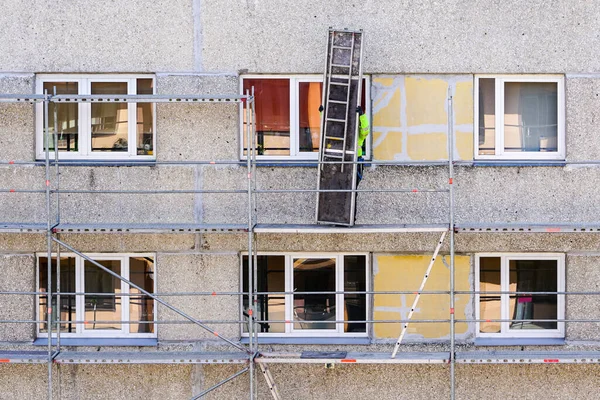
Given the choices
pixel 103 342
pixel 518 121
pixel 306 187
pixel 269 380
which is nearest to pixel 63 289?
pixel 103 342

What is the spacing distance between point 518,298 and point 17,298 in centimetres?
585

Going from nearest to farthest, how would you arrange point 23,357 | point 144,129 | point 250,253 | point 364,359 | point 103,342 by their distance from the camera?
point 250,253 < point 364,359 < point 23,357 < point 103,342 < point 144,129

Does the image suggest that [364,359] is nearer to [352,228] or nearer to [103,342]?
[352,228]

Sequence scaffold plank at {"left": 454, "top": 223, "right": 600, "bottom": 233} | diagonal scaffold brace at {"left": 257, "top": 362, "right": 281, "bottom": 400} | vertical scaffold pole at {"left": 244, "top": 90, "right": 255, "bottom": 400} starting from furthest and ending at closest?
1. diagonal scaffold brace at {"left": 257, "top": 362, "right": 281, "bottom": 400}
2. vertical scaffold pole at {"left": 244, "top": 90, "right": 255, "bottom": 400}
3. scaffold plank at {"left": 454, "top": 223, "right": 600, "bottom": 233}

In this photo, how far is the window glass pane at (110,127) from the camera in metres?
10.5

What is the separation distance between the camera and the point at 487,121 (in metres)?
10.4

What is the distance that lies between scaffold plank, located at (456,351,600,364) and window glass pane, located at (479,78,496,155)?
2.33 meters

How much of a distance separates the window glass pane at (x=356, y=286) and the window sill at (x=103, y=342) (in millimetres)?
2315

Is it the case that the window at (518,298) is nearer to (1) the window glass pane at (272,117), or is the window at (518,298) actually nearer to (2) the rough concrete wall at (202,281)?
(1) the window glass pane at (272,117)

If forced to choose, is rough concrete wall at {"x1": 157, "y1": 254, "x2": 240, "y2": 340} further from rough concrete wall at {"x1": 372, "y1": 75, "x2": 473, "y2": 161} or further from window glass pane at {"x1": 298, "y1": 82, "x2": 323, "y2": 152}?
rough concrete wall at {"x1": 372, "y1": 75, "x2": 473, "y2": 161}

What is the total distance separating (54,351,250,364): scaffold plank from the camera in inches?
388

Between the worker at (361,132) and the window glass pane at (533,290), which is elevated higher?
the worker at (361,132)

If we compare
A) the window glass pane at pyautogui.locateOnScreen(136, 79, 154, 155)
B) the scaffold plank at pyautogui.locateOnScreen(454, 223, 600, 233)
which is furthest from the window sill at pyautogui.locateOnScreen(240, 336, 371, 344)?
the window glass pane at pyautogui.locateOnScreen(136, 79, 154, 155)

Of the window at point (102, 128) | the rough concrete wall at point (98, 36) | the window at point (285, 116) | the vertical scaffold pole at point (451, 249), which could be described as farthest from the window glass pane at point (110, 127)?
the vertical scaffold pole at point (451, 249)
